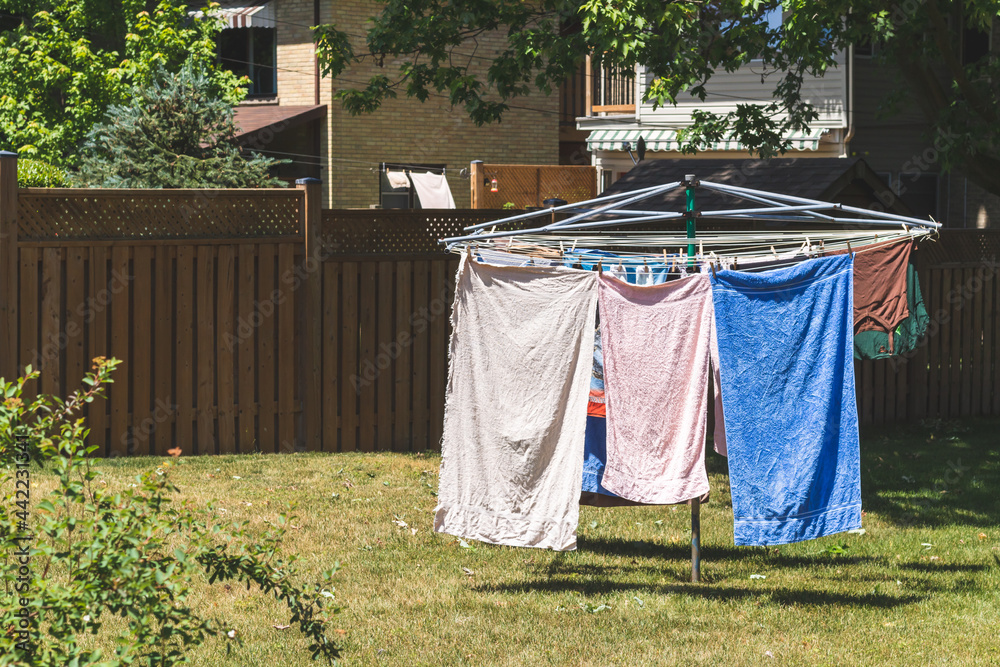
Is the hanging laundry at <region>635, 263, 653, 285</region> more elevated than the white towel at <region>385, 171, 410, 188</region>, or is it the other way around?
the white towel at <region>385, 171, 410, 188</region>

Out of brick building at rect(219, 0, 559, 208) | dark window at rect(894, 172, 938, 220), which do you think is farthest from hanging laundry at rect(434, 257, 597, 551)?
brick building at rect(219, 0, 559, 208)

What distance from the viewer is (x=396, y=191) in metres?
23.3

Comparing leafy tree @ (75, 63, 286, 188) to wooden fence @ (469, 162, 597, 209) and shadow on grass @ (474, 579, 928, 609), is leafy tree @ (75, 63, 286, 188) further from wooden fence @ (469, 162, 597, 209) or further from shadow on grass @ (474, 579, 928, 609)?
shadow on grass @ (474, 579, 928, 609)

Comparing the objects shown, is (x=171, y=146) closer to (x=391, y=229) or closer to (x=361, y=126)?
(x=391, y=229)

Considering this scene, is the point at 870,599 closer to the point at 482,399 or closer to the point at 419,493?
the point at 482,399

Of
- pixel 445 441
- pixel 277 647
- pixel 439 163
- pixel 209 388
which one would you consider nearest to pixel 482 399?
pixel 445 441

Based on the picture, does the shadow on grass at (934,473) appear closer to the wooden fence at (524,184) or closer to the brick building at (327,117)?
the wooden fence at (524,184)

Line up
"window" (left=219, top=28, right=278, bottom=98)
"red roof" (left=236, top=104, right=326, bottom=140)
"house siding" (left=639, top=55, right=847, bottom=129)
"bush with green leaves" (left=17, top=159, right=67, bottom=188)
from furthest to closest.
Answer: "window" (left=219, top=28, right=278, bottom=98), "red roof" (left=236, top=104, right=326, bottom=140), "house siding" (left=639, top=55, right=847, bottom=129), "bush with green leaves" (left=17, top=159, right=67, bottom=188)

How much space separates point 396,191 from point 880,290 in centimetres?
1662

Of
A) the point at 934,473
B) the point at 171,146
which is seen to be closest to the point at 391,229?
the point at 934,473

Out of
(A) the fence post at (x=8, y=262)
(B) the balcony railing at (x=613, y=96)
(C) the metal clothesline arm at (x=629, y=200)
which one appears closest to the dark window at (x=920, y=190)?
(B) the balcony railing at (x=613, y=96)

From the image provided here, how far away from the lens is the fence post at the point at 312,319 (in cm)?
945

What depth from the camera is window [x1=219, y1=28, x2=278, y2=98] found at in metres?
23.8

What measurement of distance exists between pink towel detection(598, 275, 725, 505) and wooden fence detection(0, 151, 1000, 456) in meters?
4.27
